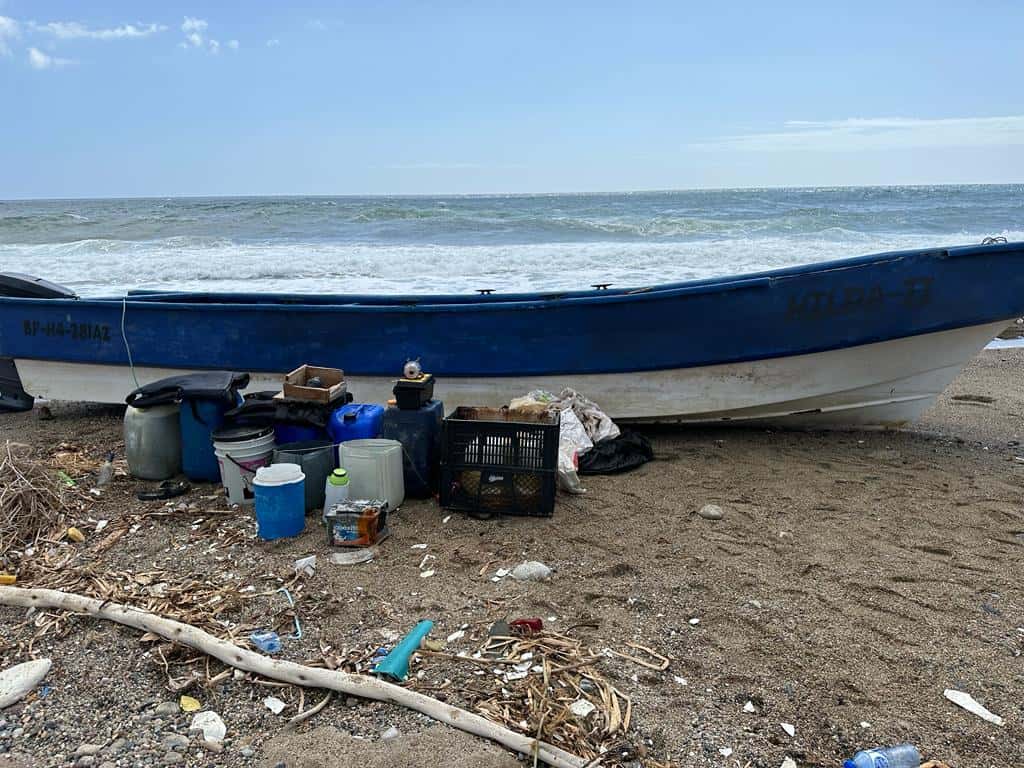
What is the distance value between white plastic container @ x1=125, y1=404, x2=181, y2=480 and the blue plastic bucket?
3.81 ft

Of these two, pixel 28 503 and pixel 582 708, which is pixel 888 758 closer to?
pixel 582 708

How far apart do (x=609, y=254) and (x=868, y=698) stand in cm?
1645

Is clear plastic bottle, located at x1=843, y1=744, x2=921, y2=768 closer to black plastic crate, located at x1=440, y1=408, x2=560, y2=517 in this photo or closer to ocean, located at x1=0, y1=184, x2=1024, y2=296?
black plastic crate, located at x1=440, y1=408, x2=560, y2=517

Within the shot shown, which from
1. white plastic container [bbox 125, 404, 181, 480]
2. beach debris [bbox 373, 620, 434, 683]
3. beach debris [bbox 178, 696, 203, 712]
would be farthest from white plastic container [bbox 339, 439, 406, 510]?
beach debris [bbox 178, 696, 203, 712]

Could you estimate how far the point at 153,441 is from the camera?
4863 mm

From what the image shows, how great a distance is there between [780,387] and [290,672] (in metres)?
4.00

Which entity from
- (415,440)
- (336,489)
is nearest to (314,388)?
(415,440)

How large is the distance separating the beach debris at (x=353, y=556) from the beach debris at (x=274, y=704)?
3.68 feet

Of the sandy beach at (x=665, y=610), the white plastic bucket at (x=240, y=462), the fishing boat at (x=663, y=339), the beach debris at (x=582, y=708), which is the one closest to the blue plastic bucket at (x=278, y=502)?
the sandy beach at (x=665, y=610)

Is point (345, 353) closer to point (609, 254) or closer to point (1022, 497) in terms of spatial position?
point (1022, 497)

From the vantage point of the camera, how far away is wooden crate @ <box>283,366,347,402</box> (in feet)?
15.6

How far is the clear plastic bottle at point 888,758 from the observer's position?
232 cm

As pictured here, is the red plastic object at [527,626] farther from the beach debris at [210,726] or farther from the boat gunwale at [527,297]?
the boat gunwale at [527,297]

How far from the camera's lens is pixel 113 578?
359 cm
